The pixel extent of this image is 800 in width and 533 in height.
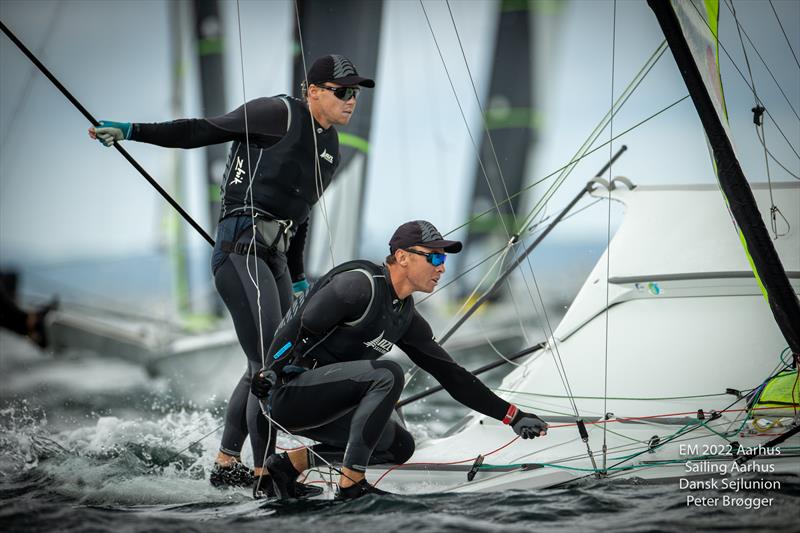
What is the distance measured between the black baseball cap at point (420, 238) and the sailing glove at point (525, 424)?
579 mm

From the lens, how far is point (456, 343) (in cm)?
849

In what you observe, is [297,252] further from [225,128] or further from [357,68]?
[357,68]

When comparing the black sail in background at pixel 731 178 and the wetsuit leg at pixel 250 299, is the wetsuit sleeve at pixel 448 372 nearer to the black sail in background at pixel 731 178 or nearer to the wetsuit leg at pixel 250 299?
the wetsuit leg at pixel 250 299

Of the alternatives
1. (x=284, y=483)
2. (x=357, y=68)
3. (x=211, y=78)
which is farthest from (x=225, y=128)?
(x=211, y=78)

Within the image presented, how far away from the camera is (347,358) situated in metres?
2.74

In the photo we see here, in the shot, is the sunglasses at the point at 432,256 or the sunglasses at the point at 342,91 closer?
the sunglasses at the point at 432,256

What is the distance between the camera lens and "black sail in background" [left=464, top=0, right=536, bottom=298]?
10000 mm

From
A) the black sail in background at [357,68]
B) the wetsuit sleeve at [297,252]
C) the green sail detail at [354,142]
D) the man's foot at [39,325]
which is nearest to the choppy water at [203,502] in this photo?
the wetsuit sleeve at [297,252]

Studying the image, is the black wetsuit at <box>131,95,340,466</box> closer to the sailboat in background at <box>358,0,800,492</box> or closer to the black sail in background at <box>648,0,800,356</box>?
the sailboat in background at <box>358,0,800,492</box>

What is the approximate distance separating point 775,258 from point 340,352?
149 cm

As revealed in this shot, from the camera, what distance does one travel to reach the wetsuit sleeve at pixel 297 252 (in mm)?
3361

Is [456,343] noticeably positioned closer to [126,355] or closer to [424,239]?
[126,355]

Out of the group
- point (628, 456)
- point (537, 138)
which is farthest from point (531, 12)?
point (628, 456)

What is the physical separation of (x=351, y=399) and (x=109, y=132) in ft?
3.63
